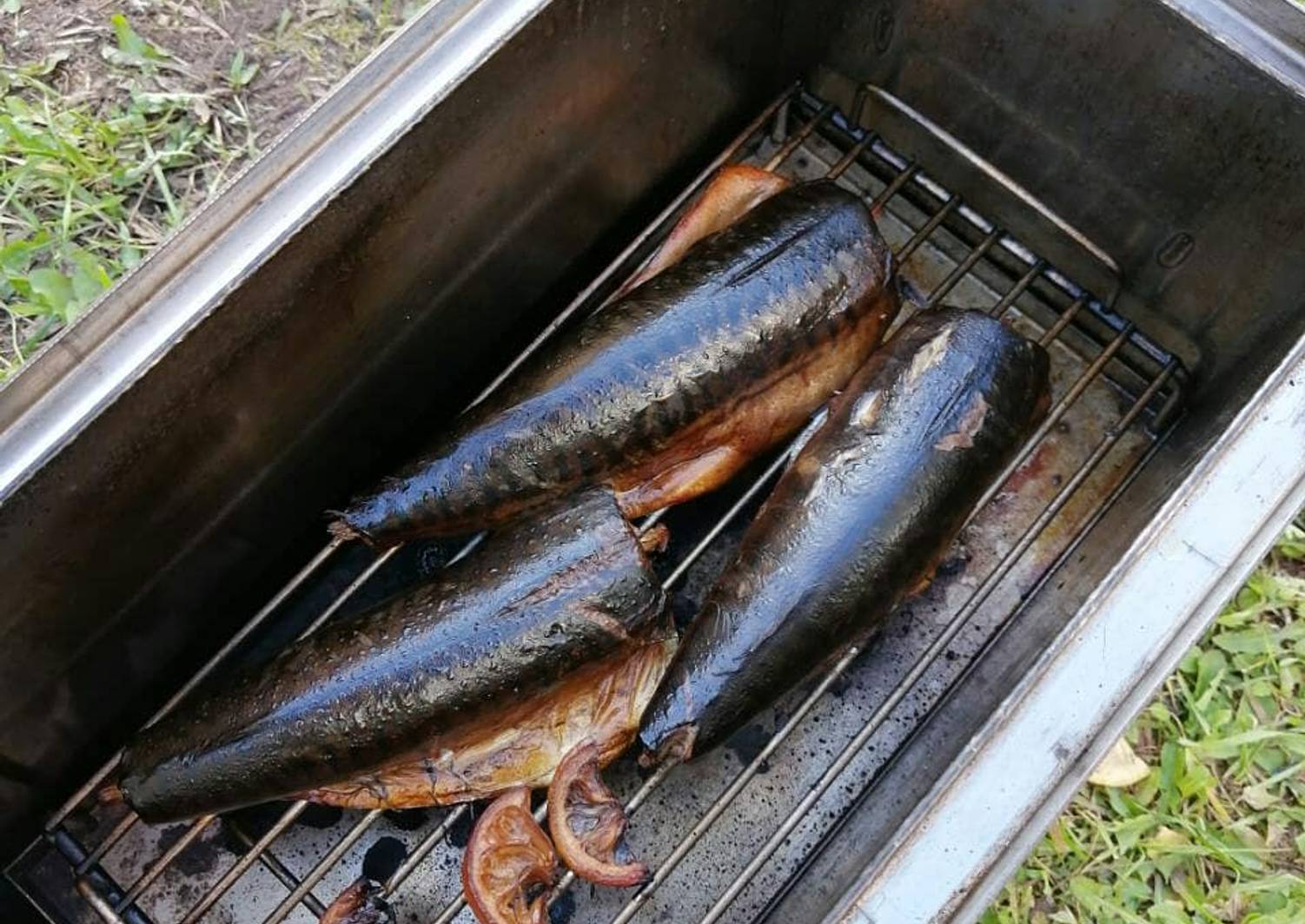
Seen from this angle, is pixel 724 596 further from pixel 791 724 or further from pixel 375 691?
pixel 375 691

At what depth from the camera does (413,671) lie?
7.85 ft

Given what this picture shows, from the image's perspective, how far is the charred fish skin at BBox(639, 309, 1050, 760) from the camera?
2500mm

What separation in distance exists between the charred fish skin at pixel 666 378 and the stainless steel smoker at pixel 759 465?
0.96ft

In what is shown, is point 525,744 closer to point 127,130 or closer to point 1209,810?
point 1209,810

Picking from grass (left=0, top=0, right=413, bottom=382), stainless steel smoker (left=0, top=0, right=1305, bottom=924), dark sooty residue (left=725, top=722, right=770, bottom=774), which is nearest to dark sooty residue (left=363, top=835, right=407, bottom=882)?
stainless steel smoker (left=0, top=0, right=1305, bottom=924)

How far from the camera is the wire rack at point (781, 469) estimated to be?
2.67 m

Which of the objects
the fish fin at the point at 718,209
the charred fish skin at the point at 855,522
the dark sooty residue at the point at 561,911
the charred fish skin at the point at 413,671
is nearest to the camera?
the charred fish skin at the point at 413,671

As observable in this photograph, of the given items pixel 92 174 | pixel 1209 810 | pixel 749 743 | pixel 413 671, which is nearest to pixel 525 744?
pixel 413 671

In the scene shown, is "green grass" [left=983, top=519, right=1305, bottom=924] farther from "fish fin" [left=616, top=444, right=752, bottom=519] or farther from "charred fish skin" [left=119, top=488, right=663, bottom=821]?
"charred fish skin" [left=119, top=488, right=663, bottom=821]

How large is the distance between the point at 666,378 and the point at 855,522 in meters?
0.58

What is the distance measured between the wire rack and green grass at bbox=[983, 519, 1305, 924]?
68 cm

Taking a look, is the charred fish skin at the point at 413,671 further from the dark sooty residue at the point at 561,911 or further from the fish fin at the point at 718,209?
the fish fin at the point at 718,209

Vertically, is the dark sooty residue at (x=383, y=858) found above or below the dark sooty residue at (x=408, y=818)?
below

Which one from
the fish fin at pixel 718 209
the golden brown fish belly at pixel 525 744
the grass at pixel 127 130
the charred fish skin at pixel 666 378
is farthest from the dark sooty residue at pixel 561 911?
the grass at pixel 127 130
